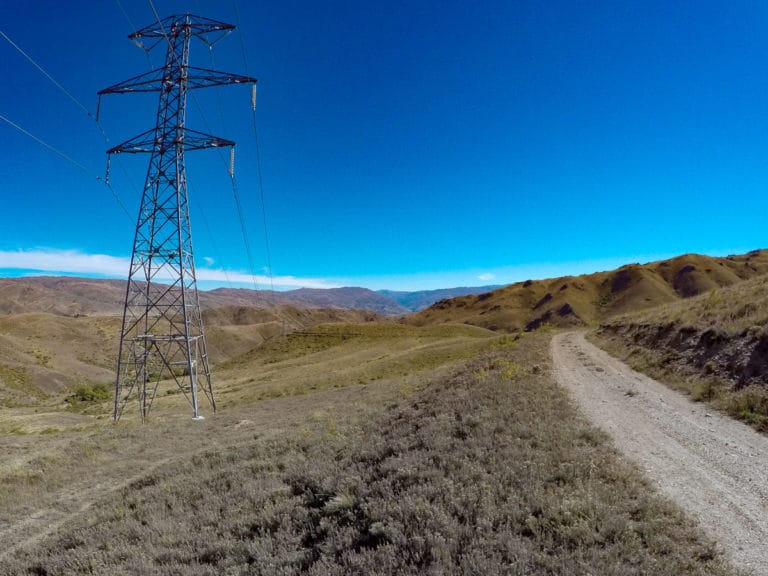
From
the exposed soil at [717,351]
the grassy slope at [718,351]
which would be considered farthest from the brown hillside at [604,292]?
the exposed soil at [717,351]

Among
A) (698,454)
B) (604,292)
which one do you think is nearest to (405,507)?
(698,454)

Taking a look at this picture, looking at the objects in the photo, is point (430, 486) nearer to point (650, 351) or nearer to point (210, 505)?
point (210, 505)

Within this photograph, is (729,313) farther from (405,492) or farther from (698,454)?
(405,492)

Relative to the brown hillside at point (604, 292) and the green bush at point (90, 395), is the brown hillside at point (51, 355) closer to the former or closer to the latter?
the green bush at point (90, 395)

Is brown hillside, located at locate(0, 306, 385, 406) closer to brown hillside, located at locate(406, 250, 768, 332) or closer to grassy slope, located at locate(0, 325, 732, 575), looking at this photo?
grassy slope, located at locate(0, 325, 732, 575)

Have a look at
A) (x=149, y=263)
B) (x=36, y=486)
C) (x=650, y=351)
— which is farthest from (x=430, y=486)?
(x=149, y=263)

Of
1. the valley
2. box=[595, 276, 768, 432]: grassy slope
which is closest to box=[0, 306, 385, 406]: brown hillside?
the valley
